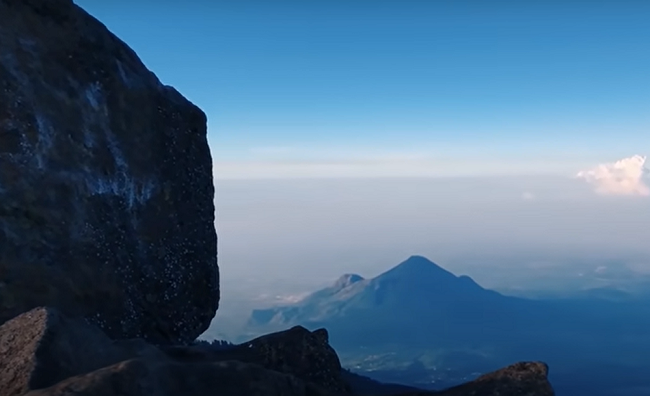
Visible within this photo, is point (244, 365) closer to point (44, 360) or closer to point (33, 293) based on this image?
point (44, 360)

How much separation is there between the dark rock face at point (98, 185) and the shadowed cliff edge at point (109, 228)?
32 millimetres

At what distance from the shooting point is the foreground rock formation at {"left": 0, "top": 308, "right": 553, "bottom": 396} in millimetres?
7488

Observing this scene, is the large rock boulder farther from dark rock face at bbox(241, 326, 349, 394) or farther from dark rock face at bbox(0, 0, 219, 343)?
dark rock face at bbox(0, 0, 219, 343)

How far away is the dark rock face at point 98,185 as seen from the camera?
13.9 meters

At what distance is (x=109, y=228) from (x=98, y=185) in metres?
1.03

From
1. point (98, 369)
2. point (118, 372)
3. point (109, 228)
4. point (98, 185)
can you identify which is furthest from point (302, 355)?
point (98, 185)

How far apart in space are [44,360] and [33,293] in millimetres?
5594

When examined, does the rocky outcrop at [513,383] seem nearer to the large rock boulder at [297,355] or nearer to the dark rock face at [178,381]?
the dark rock face at [178,381]

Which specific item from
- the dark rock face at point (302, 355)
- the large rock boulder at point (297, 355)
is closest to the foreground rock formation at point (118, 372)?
the large rock boulder at point (297, 355)

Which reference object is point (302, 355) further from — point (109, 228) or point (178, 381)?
point (109, 228)

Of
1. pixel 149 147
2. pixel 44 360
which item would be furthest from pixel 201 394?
pixel 149 147

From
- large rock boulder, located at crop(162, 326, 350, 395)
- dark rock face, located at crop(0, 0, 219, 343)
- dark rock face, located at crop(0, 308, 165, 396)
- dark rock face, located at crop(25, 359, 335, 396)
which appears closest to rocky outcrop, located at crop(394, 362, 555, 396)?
dark rock face, located at crop(25, 359, 335, 396)

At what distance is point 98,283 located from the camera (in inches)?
583

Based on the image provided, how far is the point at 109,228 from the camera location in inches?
615
